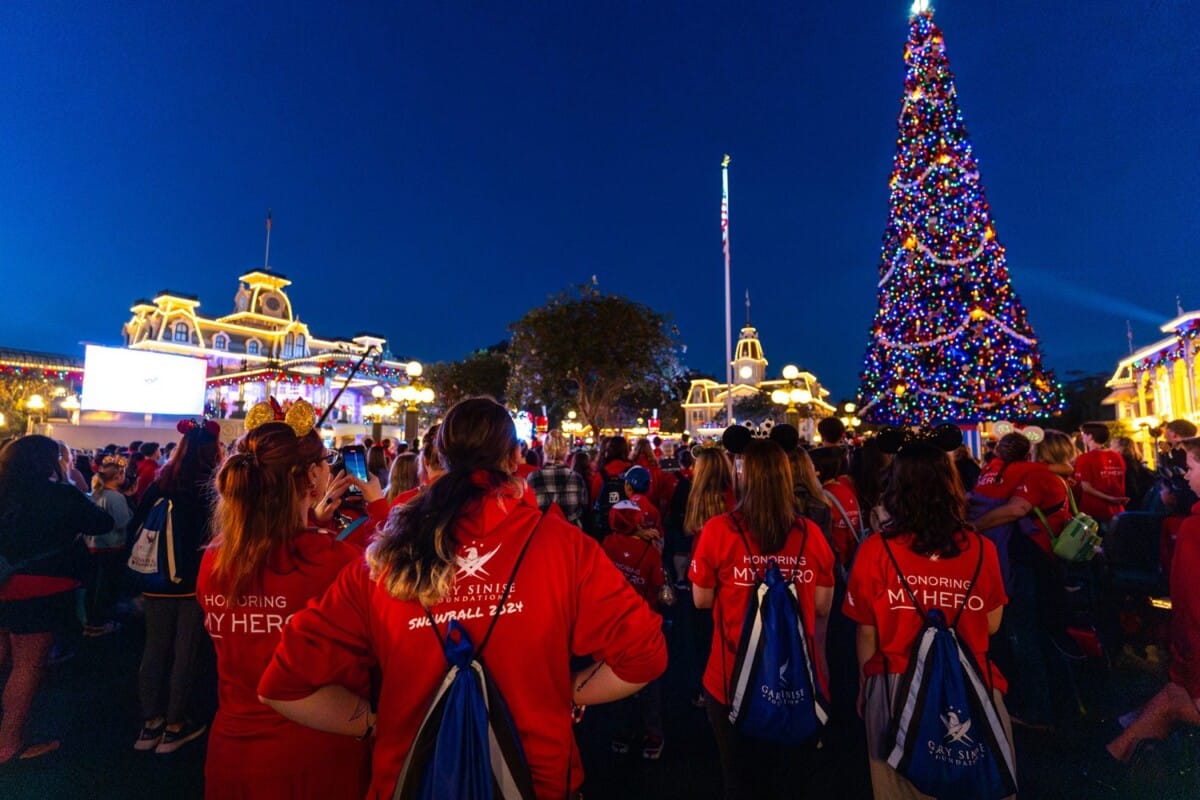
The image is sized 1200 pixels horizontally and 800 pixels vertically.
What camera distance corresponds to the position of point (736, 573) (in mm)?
3086

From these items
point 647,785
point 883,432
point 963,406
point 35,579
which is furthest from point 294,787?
point 963,406

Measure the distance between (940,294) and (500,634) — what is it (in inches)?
999

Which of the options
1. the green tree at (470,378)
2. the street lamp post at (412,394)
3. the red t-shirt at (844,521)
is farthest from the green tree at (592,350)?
the green tree at (470,378)

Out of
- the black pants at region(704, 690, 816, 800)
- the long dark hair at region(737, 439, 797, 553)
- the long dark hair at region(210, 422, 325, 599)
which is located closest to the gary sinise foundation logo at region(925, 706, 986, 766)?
the black pants at region(704, 690, 816, 800)

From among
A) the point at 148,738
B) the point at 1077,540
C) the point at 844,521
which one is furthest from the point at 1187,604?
the point at 148,738

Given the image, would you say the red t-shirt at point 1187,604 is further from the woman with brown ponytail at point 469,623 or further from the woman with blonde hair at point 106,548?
the woman with blonde hair at point 106,548

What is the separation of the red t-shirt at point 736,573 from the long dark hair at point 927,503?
44 centimetres

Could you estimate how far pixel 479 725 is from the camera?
4.98ft

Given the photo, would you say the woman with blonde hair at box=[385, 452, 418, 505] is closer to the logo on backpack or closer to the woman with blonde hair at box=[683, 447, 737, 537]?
the logo on backpack

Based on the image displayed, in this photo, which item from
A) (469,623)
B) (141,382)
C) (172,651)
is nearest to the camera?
(469,623)

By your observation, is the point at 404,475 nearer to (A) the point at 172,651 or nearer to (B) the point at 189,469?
(B) the point at 189,469

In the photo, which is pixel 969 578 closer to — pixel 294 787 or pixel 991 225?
pixel 294 787

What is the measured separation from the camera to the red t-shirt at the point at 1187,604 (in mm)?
2861

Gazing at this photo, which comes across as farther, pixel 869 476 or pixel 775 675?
pixel 869 476
